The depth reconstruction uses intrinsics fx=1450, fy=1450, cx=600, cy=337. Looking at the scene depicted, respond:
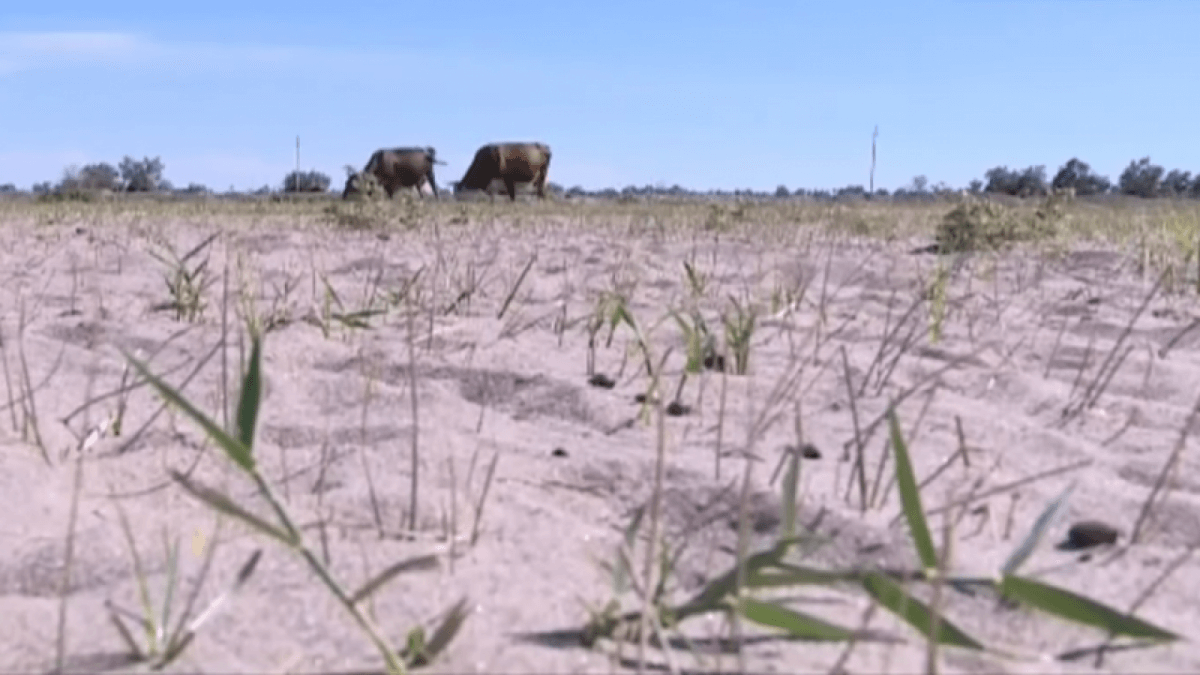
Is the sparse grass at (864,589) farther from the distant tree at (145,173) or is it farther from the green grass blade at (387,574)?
the distant tree at (145,173)

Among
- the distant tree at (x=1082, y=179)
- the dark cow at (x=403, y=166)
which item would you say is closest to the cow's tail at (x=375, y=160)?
the dark cow at (x=403, y=166)

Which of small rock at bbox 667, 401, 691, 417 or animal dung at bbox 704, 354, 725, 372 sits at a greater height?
animal dung at bbox 704, 354, 725, 372

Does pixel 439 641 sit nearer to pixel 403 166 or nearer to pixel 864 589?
pixel 864 589

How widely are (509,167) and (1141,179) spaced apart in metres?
23.2

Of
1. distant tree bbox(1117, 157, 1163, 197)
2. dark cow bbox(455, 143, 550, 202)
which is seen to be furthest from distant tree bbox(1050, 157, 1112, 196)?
dark cow bbox(455, 143, 550, 202)

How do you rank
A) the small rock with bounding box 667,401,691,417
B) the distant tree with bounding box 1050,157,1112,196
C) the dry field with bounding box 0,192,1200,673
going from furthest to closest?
the distant tree with bounding box 1050,157,1112,196 < the small rock with bounding box 667,401,691,417 < the dry field with bounding box 0,192,1200,673

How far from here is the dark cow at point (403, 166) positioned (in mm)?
24219

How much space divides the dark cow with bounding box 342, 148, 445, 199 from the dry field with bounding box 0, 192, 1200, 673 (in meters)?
20.9

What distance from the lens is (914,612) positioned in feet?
3.54

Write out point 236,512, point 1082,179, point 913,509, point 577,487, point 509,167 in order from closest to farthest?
point 236,512
point 913,509
point 577,487
point 509,167
point 1082,179

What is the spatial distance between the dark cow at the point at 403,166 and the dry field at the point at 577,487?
20.9 metres

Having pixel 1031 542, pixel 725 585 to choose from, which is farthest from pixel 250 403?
pixel 1031 542

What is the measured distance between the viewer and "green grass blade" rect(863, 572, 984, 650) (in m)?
1.07

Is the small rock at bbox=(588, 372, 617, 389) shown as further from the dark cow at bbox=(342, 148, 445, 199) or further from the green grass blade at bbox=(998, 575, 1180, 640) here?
the dark cow at bbox=(342, 148, 445, 199)
